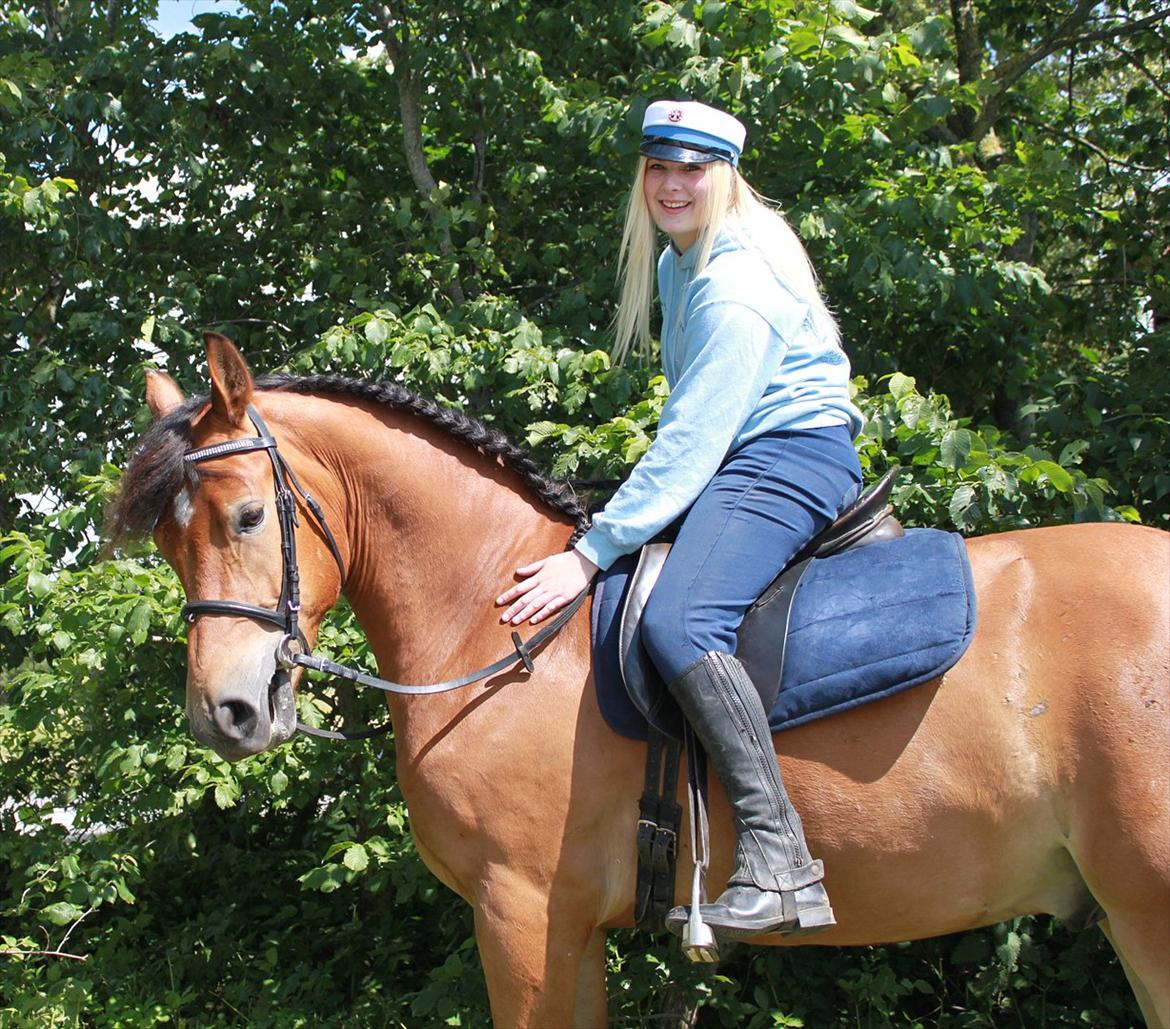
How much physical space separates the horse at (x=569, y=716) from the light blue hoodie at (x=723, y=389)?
36cm

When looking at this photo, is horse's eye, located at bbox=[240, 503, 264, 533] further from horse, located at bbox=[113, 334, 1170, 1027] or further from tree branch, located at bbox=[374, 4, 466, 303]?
tree branch, located at bbox=[374, 4, 466, 303]

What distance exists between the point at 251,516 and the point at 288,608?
0.23 m

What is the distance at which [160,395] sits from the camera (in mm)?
3021

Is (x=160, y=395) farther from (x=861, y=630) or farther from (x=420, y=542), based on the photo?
(x=861, y=630)

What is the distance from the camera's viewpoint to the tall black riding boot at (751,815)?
242 centimetres

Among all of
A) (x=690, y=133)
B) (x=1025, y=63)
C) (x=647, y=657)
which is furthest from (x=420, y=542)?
(x=1025, y=63)

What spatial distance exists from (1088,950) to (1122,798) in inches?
94.4

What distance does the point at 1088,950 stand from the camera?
4.31 meters

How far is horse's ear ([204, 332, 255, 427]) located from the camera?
2650 millimetres

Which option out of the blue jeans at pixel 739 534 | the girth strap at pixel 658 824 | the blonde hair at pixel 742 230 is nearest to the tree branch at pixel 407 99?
the blonde hair at pixel 742 230

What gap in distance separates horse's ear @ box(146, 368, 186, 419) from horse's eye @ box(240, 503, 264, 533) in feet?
1.69

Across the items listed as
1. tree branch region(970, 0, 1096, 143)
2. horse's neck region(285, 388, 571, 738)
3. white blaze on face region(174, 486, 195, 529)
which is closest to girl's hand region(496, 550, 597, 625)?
horse's neck region(285, 388, 571, 738)

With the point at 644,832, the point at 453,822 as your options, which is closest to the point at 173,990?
the point at 453,822

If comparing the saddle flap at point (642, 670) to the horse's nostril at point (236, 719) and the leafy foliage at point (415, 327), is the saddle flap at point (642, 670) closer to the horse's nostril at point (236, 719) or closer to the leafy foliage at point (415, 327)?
the horse's nostril at point (236, 719)
